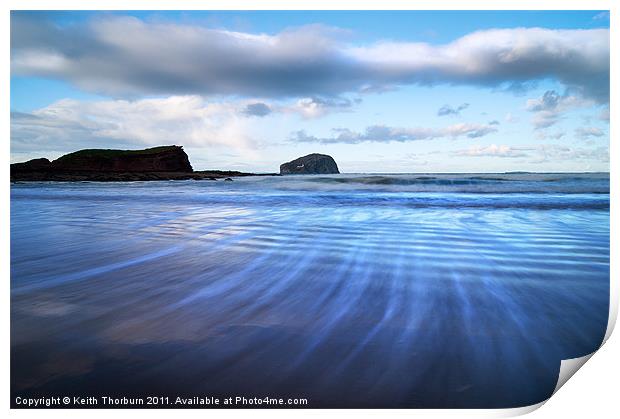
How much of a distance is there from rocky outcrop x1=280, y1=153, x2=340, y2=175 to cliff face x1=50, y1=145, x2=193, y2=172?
21.9 metres

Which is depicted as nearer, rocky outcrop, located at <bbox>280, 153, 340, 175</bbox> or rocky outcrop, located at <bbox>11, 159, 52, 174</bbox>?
rocky outcrop, located at <bbox>11, 159, 52, 174</bbox>

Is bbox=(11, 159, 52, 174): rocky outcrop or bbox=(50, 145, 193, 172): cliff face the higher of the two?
bbox=(50, 145, 193, 172): cliff face

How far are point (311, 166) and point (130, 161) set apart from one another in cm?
3222

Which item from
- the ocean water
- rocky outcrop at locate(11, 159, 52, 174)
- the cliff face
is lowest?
the ocean water

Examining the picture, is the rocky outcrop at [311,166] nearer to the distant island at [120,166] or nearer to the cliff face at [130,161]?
the distant island at [120,166]

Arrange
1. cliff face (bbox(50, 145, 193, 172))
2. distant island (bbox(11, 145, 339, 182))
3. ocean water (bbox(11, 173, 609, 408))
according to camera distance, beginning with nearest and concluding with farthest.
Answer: ocean water (bbox(11, 173, 609, 408))
distant island (bbox(11, 145, 339, 182))
cliff face (bbox(50, 145, 193, 172))

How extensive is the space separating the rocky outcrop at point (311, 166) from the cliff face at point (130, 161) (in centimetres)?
2195

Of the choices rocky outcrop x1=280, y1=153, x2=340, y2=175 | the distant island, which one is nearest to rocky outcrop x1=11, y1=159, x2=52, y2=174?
the distant island

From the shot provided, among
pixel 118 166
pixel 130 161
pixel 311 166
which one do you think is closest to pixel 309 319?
pixel 118 166

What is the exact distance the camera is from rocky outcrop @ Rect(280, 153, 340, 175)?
186 ft

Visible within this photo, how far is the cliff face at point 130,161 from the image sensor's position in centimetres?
2291

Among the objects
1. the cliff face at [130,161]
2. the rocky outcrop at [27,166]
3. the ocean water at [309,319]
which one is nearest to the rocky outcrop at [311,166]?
the cliff face at [130,161]

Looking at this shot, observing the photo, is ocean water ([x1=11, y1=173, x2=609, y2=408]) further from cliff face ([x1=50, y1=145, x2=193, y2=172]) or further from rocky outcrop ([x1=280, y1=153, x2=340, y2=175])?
rocky outcrop ([x1=280, y1=153, x2=340, y2=175])
